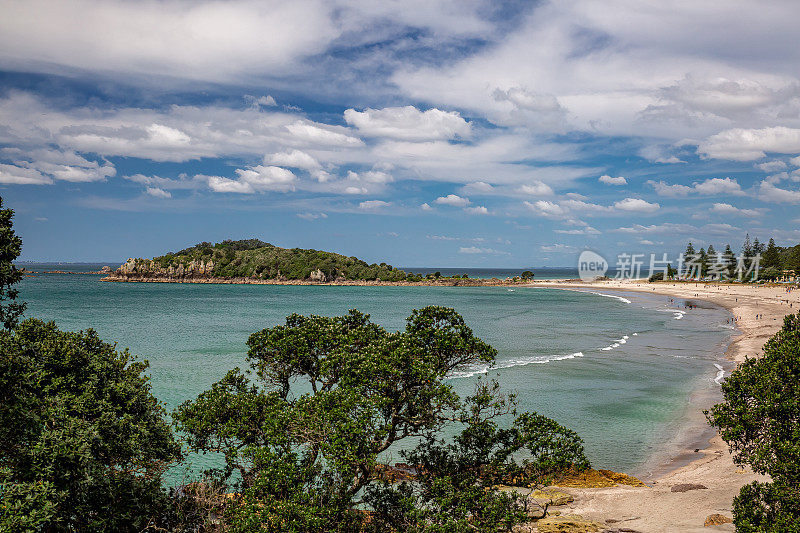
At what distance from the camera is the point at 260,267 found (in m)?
192

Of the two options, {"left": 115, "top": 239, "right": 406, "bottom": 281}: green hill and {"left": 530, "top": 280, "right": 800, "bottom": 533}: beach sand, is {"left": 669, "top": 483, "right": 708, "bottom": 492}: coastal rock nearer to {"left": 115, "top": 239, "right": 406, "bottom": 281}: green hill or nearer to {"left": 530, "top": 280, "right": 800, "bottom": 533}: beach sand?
{"left": 530, "top": 280, "right": 800, "bottom": 533}: beach sand

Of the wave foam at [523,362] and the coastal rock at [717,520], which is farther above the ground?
the coastal rock at [717,520]

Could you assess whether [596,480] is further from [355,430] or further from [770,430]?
[355,430]

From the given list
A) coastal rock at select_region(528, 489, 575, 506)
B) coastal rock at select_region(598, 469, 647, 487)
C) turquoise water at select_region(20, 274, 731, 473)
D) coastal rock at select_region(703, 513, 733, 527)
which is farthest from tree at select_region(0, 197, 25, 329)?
coastal rock at select_region(598, 469, 647, 487)

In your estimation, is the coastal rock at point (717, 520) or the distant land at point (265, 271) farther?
the distant land at point (265, 271)

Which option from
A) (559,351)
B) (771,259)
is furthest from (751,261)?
(559,351)

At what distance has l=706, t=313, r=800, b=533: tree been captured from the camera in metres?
11.0

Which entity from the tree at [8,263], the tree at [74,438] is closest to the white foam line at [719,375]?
the tree at [74,438]

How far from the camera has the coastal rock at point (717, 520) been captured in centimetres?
1537

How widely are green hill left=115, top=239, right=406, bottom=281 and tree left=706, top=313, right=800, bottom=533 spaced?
6863 inches

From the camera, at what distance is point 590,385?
37.7m

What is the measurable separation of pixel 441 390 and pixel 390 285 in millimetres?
176599

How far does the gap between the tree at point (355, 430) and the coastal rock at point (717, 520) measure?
737 cm

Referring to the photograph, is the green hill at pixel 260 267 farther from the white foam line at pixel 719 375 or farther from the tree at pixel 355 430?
the tree at pixel 355 430
